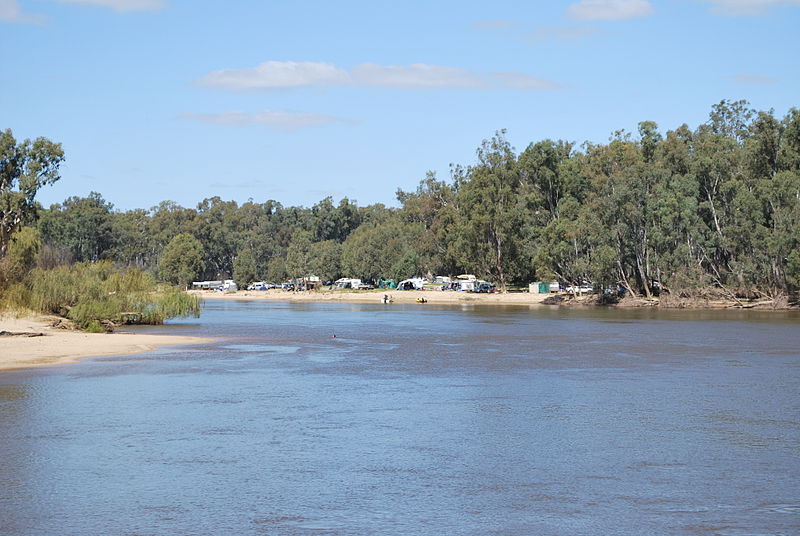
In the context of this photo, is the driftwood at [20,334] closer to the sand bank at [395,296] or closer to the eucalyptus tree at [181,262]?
the sand bank at [395,296]

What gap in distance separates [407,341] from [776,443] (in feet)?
108

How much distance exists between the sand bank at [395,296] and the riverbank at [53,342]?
7405 cm

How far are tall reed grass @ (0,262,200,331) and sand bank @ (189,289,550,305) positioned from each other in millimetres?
62490

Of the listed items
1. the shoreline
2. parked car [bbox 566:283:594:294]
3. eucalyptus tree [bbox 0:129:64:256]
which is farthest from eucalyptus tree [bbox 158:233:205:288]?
eucalyptus tree [bbox 0:129:64:256]

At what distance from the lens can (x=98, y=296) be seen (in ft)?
183

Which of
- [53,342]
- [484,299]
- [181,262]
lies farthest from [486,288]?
[53,342]

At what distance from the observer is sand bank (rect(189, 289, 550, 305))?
398 feet

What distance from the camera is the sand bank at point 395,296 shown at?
121m

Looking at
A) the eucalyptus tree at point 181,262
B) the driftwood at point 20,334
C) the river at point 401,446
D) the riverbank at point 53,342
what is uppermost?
the eucalyptus tree at point 181,262

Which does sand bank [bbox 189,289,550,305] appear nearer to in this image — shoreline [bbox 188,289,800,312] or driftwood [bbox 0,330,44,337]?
shoreline [bbox 188,289,800,312]

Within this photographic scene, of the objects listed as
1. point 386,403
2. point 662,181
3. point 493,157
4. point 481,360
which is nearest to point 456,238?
point 493,157

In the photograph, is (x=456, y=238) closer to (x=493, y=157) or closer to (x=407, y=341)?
(x=493, y=157)

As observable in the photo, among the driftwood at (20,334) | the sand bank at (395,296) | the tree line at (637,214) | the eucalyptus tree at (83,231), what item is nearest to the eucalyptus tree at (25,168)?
the tree line at (637,214)

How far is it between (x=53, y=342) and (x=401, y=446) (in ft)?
88.9
